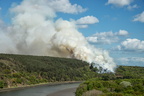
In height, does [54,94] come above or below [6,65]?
below

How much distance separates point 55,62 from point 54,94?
8866 cm

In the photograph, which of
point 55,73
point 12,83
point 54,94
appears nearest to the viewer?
point 54,94

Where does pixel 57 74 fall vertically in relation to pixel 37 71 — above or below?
below

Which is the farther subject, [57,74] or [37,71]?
[57,74]

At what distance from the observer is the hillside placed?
113125 mm

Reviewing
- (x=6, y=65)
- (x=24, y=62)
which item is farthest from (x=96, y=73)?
(x=6, y=65)

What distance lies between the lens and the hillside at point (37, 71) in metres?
113

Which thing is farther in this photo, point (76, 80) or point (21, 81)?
point (76, 80)

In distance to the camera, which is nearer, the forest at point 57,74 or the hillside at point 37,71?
the forest at point 57,74

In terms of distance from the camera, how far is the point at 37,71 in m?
141

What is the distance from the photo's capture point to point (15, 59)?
146500 mm

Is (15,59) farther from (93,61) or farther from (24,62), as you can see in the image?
(93,61)

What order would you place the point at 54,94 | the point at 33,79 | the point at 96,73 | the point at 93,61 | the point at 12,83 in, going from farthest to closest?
the point at 93,61 → the point at 96,73 → the point at 33,79 → the point at 12,83 → the point at 54,94

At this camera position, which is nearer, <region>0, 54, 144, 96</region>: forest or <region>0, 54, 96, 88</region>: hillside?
<region>0, 54, 144, 96</region>: forest
